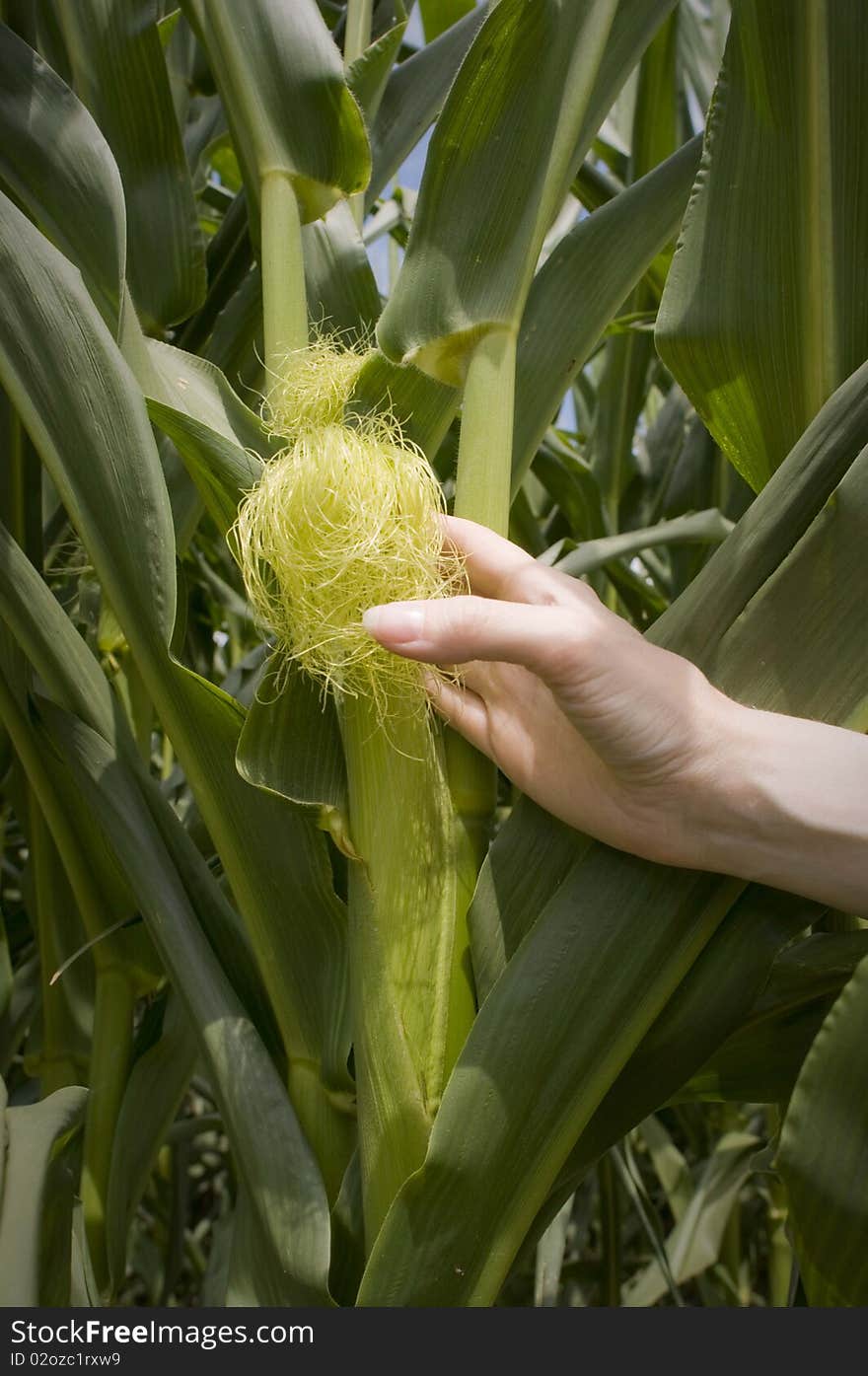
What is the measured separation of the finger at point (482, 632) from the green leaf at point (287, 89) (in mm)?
266

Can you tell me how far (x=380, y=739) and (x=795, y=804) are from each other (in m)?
0.16

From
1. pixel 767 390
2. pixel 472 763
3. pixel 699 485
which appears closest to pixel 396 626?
pixel 472 763

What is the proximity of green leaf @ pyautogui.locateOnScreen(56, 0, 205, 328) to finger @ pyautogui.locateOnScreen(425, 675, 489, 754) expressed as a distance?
293 millimetres

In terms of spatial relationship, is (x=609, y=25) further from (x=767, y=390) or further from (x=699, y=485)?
(x=699, y=485)

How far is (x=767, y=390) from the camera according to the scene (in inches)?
18.2

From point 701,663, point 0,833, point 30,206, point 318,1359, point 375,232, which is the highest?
point 375,232

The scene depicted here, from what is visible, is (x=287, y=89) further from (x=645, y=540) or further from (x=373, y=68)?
(x=645, y=540)

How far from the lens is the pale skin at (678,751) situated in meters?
0.35

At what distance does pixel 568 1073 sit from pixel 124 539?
0.89 ft

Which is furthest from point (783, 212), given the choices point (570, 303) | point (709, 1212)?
point (709, 1212)

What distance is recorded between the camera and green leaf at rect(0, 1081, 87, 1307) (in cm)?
37

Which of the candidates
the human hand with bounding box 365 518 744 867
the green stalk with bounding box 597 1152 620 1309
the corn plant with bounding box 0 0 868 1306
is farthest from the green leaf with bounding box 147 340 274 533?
the green stalk with bounding box 597 1152 620 1309

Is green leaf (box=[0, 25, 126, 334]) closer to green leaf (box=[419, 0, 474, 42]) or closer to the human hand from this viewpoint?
the human hand

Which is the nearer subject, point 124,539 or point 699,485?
point 124,539
